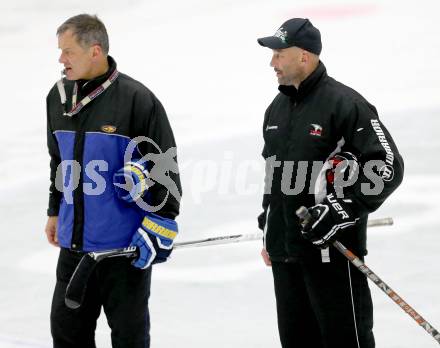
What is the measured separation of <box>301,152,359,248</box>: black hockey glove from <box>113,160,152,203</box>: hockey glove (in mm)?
529

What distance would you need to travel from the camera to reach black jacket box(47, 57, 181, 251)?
10.6 ft

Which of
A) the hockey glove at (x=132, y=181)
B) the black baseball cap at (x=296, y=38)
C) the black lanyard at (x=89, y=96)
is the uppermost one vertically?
the black baseball cap at (x=296, y=38)

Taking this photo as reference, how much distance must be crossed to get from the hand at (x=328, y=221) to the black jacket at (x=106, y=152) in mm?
459

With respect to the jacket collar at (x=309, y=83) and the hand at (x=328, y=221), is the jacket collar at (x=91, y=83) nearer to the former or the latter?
the jacket collar at (x=309, y=83)

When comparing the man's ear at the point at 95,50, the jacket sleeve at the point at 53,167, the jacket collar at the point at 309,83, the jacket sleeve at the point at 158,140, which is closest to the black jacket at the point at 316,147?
the jacket collar at the point at 309,83

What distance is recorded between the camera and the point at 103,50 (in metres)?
A: 3.32

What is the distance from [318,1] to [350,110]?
7.30 m

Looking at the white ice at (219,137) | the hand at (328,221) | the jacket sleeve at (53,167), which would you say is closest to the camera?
A: the hand at (328,221)

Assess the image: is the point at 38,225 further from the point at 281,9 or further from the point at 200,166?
the point at 281,9

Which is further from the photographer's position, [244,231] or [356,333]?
[244,231]

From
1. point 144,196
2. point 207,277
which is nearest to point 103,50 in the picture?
point 144,196

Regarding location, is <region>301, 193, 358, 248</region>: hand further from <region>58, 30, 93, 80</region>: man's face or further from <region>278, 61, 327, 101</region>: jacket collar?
<region>58, 30, 93, 80</region>: man's face

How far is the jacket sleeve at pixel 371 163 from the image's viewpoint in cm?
306

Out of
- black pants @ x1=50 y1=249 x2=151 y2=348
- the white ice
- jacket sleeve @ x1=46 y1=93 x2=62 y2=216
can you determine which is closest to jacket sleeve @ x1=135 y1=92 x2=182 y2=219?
black pants @ x1=50 y1=249 x2=151 y2=348
